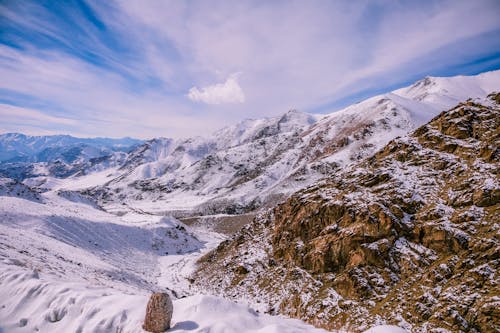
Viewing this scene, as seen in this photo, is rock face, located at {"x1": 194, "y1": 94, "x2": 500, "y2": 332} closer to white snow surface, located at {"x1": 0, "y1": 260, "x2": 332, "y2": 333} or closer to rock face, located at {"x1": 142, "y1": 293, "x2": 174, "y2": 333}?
white snow surface, located at {"x1": 0, "y1": 260, "x2": 332, "y2": 333}

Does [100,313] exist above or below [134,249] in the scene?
above

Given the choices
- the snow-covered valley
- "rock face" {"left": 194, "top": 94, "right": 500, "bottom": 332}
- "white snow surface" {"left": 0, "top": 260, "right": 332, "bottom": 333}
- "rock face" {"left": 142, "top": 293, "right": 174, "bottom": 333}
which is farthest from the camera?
"rock face" {"left": 194, "top": 94, "right": 500, "bottom": 332}

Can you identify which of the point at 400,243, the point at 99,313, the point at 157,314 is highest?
the point at 157,314

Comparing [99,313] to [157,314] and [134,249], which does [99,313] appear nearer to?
[157,314]

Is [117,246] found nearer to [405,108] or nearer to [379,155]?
[379,155]

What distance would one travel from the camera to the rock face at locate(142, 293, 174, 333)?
8.95 metres

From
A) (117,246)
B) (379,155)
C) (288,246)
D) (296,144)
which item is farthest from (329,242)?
(296,144)

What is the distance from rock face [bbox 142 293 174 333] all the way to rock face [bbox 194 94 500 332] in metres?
13.9

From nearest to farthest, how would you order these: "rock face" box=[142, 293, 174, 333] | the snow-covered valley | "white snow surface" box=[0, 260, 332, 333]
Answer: "rock face" box=[142, 293, 174, 333], "white snow surface" box=[0, 260, 332, 333], the snow-covered valley

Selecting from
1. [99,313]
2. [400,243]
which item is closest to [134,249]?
[99,313]

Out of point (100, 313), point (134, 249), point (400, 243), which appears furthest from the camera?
point (134, 249)

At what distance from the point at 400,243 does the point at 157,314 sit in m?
20.0

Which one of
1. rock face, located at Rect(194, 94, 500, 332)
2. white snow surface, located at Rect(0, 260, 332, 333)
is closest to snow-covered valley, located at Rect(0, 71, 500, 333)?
white snow surface, located at Rect(0, 260, 332, 333)

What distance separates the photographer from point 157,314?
8.96 m
